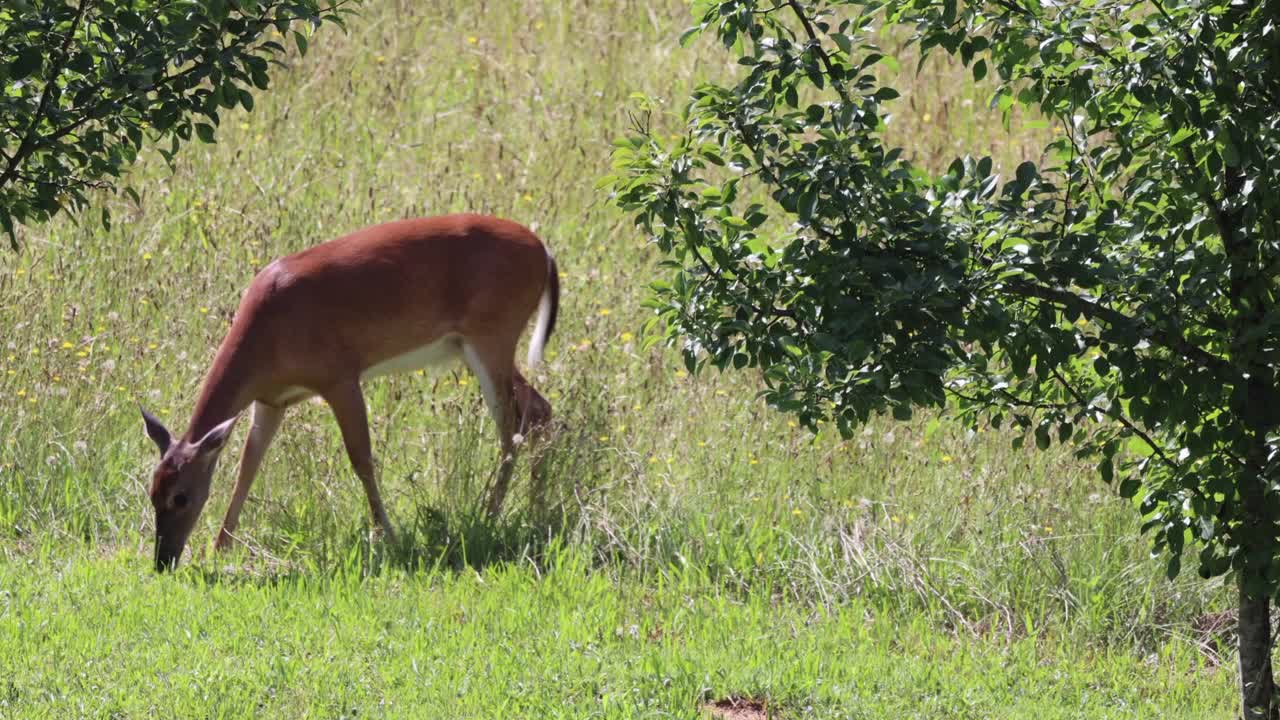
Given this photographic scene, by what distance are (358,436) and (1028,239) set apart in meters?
4.13

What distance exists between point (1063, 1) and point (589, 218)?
7.03m

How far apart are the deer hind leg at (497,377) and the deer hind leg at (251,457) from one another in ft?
3.26

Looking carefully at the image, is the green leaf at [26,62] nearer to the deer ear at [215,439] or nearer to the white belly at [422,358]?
the deer ear at [215,439]

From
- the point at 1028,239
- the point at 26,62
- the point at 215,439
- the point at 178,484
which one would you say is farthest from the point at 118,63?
the point at 178,484

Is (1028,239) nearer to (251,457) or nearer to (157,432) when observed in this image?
(157,432)

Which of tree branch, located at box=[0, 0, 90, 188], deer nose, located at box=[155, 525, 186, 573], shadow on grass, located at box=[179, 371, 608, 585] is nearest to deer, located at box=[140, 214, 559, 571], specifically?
deer nose, located at box=[155, 525, 186, 573]

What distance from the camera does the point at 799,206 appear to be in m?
4.15

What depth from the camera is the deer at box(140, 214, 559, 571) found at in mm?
7188

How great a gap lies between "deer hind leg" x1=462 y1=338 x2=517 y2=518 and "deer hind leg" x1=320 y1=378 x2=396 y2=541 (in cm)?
66

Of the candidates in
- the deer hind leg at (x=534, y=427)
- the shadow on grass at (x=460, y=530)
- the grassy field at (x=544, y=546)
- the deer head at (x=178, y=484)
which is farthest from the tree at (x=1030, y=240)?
the deer head at (x=178, y=484)

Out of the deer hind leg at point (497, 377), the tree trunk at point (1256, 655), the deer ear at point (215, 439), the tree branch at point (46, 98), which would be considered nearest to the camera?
the tree branch at point (46, 98)

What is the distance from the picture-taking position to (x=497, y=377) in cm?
810

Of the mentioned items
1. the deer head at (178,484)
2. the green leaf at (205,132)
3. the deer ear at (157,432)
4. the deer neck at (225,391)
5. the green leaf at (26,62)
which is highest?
the green leaf at (26,62)

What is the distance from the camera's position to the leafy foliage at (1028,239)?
407 cm
